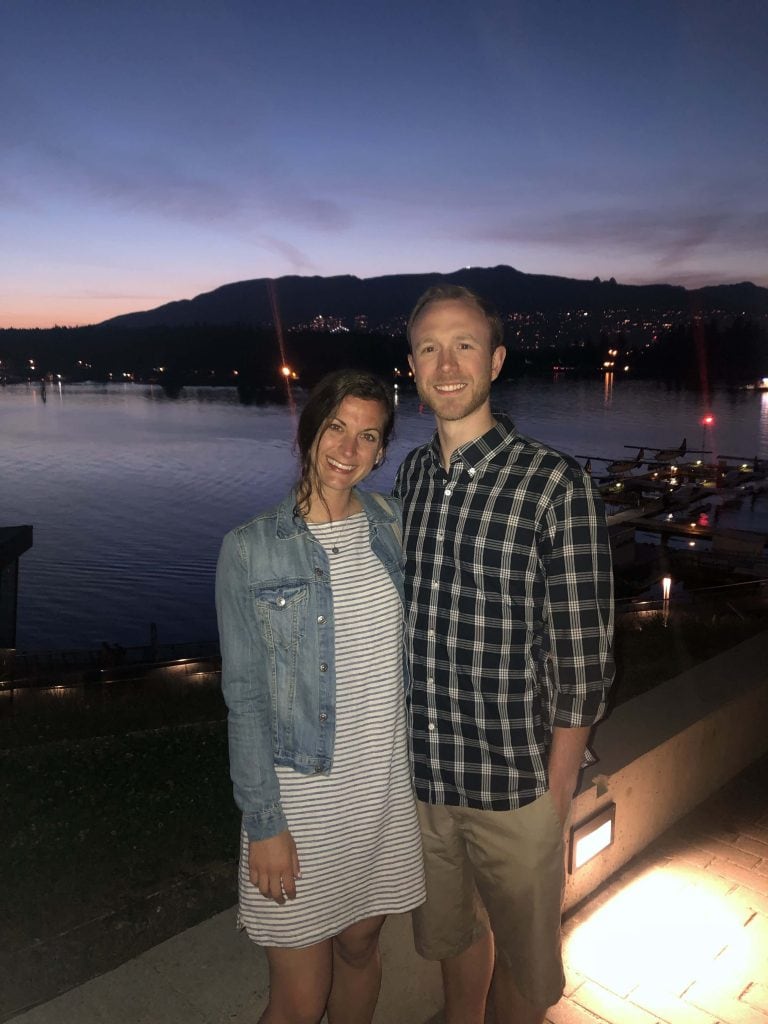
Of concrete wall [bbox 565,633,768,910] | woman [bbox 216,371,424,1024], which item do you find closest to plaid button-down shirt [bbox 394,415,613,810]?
Result: woman [bbox 216,371,424,1024]

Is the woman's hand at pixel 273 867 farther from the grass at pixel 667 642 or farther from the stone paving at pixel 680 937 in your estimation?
the grass at pixel 667 642

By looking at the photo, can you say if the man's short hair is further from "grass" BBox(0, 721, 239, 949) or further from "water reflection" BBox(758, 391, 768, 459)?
"water reflection" BBox(758, 391, 768, 459)

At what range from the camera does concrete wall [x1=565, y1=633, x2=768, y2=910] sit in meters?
3.62

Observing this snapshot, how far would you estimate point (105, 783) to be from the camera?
27.4 feet

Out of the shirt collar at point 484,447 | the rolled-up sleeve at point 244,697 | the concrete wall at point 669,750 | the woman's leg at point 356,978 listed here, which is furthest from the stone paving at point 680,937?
the shirt collar at point 484,447

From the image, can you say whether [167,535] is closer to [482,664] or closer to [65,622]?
[65,622]

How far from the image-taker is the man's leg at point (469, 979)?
269 centimetres

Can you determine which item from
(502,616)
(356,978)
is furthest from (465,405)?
(356,978)

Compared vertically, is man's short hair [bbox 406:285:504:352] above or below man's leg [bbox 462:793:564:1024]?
above

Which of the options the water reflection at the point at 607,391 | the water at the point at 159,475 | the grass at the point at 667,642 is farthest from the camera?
the water reflection at the point at 607,391

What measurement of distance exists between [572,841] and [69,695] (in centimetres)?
1396

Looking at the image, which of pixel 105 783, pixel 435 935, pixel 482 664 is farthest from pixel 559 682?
pixel 105 783

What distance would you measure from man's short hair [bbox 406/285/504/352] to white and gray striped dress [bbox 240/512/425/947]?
798 millimetres

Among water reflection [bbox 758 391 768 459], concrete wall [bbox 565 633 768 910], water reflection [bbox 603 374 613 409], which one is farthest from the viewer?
water reflection [bbox 603 374 613 409]
